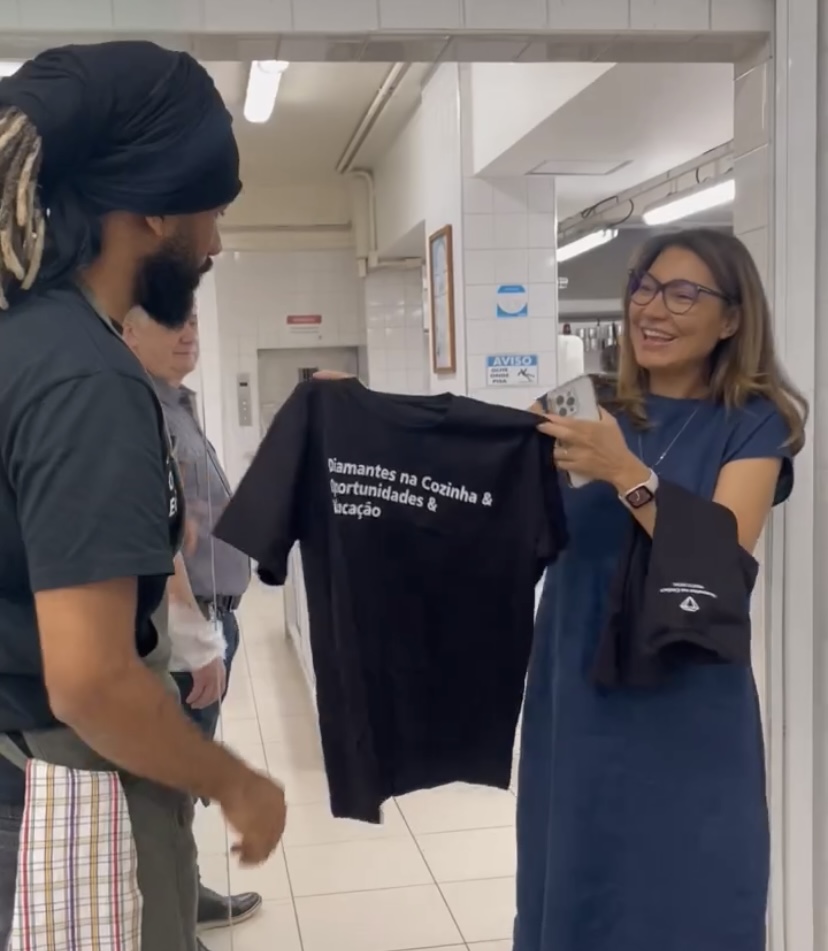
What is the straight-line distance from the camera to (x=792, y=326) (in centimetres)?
190

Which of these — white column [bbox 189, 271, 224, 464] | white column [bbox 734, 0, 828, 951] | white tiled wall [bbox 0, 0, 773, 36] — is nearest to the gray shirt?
white column [bbox 189, 271, 224, 464]

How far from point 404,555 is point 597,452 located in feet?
1.18

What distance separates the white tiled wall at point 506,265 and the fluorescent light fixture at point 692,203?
1.25 m

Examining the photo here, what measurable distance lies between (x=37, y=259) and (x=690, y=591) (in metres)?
0.94

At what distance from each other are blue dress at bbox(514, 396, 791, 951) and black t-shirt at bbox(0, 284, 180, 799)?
82 centimetres

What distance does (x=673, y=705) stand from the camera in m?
1.50

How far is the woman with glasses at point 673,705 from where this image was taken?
1.50 metres

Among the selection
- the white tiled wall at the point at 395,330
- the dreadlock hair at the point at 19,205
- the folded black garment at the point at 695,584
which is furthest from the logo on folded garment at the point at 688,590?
the white tiled wall at the point at 395,330

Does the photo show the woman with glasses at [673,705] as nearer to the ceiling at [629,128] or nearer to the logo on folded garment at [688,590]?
the logo on folded garment at [688,590]

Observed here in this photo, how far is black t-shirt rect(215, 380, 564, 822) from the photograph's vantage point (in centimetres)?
Answer: 151

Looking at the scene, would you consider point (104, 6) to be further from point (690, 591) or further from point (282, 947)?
point (282, 947)

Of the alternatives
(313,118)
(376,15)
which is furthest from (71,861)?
(313,118)

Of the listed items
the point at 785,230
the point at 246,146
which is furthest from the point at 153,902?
the point at 246,146

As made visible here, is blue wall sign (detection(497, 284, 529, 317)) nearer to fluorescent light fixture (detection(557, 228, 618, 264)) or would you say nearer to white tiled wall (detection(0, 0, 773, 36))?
white tiled wall (detection(0, 0, 773, 36))
